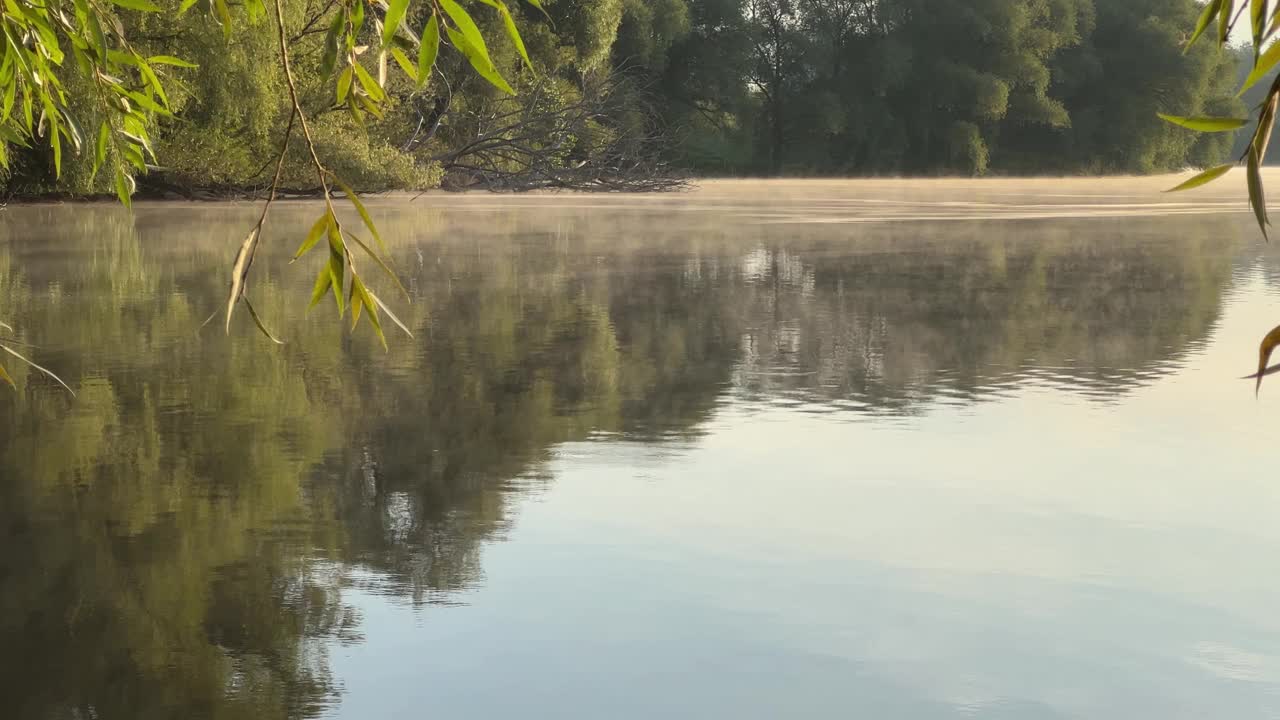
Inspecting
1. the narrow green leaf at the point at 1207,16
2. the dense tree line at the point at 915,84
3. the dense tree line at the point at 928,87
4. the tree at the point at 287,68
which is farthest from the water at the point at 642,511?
the dense tree line at the point at 928,87

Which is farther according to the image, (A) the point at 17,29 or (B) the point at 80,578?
(B) the point at 80,578

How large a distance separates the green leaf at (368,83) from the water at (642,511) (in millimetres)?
1408

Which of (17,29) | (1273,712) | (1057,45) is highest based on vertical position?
(1057,45)

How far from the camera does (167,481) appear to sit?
6.69m

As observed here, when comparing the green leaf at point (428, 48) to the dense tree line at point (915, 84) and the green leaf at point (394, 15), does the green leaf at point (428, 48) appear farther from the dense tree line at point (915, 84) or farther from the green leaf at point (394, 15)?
the dense tree line at point (915, 84)

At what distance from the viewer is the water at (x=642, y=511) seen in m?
4.30

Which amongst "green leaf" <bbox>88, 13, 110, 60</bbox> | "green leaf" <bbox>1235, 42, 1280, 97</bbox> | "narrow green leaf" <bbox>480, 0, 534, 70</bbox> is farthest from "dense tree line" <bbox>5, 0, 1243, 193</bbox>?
"green leaf" <bbox>1235, 42, 1280, 97</bbox>

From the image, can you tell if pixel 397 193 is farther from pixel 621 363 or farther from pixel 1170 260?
pixel 621 363

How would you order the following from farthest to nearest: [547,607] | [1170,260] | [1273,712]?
[1170,260]
[547,607]
[1273,712]

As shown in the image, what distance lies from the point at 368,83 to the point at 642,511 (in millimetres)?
2928

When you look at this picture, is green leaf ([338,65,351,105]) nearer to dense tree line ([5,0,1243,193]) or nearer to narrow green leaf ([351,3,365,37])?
narrow green leaf ([351,3,365,37])

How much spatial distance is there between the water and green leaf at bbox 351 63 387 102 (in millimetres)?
1408

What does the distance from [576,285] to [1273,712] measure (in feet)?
40.2

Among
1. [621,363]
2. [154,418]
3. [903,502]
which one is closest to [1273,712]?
[903,502]
